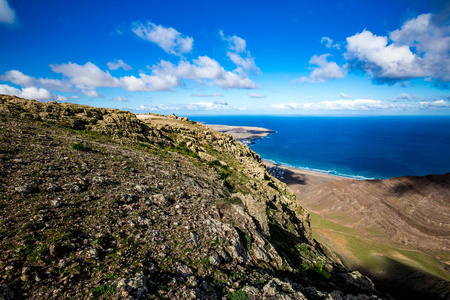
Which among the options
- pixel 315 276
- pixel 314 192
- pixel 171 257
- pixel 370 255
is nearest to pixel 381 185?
pixel 314 192

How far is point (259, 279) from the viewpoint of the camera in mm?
10047

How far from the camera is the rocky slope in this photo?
714 centimetres

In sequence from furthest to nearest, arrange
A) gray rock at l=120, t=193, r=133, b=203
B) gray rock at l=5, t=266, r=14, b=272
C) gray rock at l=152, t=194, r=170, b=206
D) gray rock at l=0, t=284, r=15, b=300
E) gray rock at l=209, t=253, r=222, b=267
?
gray rock at l=152, t=194, r=170, b=206 → gray rock at l=120, t=193, r=133, b=203 → gray rock at l=209, t=253, r=222, b=267 → gray rock at l=5, t=266, r=14, b=272 → gray rock at l=0, t=284, r=15, b=300

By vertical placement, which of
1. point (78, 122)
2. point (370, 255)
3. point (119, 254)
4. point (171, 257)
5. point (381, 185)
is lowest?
point (370, 255)

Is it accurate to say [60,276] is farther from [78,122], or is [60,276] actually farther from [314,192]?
[314,192]

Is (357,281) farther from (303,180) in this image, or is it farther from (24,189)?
(303,180)

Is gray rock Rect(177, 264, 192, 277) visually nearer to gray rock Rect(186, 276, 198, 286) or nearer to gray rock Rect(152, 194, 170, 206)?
gray rock Rect(186, 276, 198, 286)

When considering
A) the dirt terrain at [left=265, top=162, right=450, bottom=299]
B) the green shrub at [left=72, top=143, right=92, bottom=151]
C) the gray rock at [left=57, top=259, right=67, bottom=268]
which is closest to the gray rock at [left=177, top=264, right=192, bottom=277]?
the gray rock at [left=57, top=259, right=67, bottom=268]

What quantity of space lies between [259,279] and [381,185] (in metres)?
115

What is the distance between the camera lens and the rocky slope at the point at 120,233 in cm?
714

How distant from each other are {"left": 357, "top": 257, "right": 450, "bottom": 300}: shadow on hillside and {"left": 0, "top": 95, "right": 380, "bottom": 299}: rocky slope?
144 feet

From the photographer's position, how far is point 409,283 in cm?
4719

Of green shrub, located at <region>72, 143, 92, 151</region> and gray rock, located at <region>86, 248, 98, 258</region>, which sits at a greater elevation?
green shrub, located at <region>72, 143, 92, 151</region>

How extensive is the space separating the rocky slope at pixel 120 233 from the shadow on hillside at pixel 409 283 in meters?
43.8
